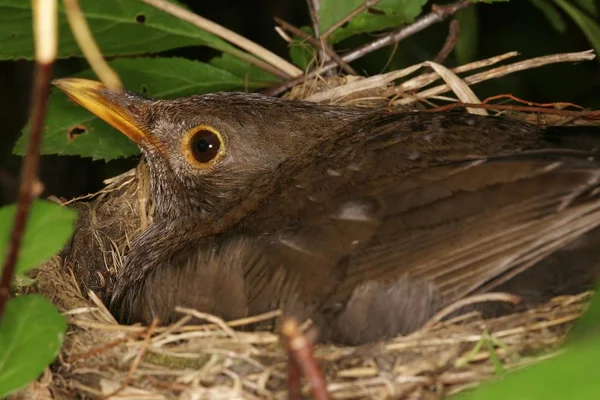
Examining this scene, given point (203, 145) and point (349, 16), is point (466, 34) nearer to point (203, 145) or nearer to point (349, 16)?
point (349, 16)

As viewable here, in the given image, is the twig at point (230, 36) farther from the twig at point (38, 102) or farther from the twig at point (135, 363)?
the twig at point (38, 102)

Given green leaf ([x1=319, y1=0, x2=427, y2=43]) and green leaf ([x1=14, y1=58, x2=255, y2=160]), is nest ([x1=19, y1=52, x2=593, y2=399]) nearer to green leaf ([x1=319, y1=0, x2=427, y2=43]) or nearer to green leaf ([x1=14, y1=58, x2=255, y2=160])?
green leaf ([x1=14, y1=58, x2=255, y2=160])

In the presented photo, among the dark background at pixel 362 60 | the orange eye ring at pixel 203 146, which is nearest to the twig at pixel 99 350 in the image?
the orange eye ring at pixel 203 146

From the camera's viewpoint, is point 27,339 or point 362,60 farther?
point 362,60

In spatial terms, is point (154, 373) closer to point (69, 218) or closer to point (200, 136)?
point (69, 218)

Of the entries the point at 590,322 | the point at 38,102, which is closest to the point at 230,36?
the point at 38,102

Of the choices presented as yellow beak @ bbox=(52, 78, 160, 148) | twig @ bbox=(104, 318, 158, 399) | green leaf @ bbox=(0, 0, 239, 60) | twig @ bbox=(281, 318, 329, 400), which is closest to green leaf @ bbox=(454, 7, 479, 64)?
green leaf @ bbox=(0, 0, 239, 60)
